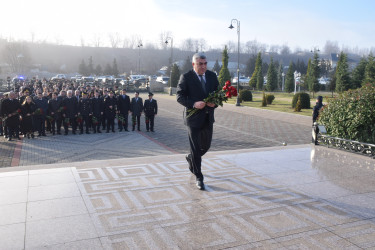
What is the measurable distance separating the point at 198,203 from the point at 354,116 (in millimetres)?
5541

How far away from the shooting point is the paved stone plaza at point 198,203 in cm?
356

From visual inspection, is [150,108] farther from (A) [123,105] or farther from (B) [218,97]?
(B) [218,97]

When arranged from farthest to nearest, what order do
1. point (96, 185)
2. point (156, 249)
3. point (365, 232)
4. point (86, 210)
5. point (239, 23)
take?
point (239, 23) < point (96, 185) < point (86, 210) < point (365, 232) < point (156, 249)

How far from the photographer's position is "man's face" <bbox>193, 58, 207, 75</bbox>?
5094 millimetres

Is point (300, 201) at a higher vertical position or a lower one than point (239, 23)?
lower

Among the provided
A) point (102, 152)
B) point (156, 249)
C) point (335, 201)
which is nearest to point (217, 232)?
point (156, 249)

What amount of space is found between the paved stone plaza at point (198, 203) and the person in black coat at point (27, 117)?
695 cm

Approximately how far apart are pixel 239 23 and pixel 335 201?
29.3 meters

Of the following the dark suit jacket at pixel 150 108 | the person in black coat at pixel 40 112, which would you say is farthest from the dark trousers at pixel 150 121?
the person in black coat at pixel 40 112

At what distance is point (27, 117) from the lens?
12.7 meters

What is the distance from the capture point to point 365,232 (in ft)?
12.2

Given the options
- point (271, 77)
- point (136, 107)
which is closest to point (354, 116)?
point (136, 107)

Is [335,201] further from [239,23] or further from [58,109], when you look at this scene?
[239,23]

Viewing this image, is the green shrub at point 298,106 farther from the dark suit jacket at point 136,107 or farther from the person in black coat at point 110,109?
the person in black coat at point 110,109
